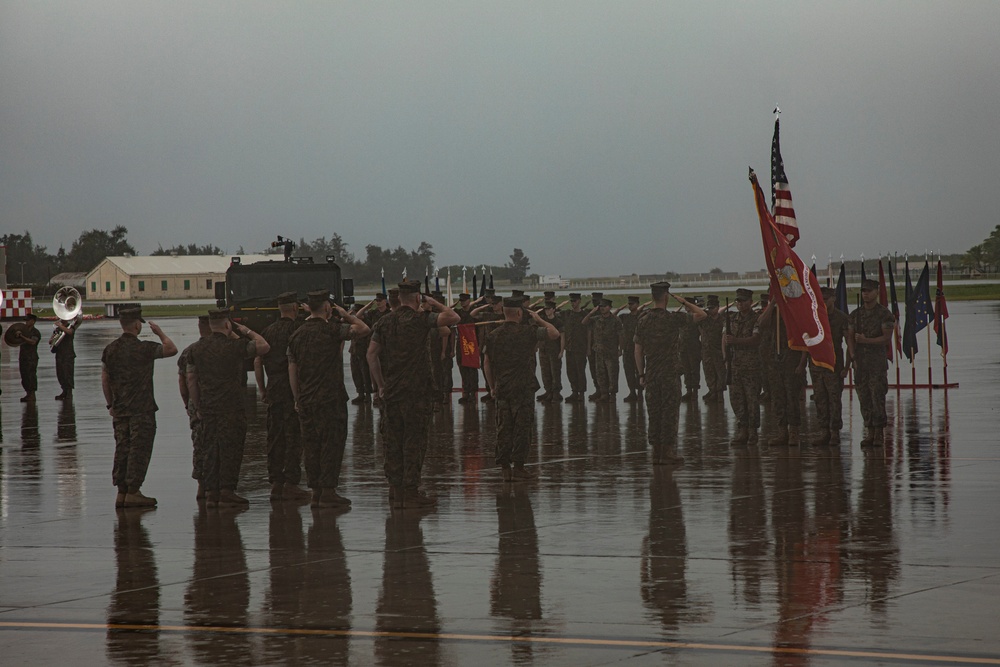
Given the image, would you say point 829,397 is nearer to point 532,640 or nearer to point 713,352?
point 713,352

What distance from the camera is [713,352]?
2297cm

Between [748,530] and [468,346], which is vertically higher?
[468,346]

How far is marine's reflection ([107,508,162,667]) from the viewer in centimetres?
646

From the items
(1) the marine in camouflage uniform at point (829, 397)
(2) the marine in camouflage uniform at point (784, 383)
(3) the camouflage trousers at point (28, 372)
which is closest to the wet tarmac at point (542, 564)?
(1) the marine in camouflage uniform at point (829, 397)

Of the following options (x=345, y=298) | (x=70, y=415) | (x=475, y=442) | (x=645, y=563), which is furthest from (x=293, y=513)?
(x=345, y=298)

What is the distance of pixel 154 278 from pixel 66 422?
4226 inches

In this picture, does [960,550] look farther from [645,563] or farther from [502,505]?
[502,505]

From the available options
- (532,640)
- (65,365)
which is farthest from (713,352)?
(532,640)

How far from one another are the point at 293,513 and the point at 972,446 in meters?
7.65

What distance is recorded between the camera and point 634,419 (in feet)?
61.0

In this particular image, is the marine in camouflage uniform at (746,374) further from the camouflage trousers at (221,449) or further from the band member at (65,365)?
the band member at (65,365)

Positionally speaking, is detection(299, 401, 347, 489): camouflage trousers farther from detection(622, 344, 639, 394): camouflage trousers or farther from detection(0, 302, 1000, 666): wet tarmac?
detection(622, 344, 639, 394): camouflage trousers

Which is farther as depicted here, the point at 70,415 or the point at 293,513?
the point at 70,415

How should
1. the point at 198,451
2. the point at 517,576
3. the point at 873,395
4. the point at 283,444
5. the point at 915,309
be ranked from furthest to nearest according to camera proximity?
the point at 915,309
the point at 873,395
the point at 283,444
the point at 198,451
the point at 517,576
